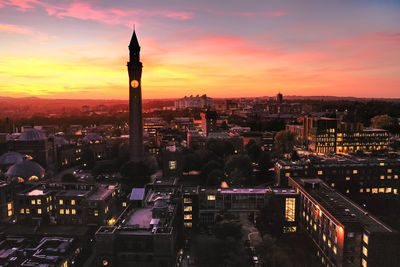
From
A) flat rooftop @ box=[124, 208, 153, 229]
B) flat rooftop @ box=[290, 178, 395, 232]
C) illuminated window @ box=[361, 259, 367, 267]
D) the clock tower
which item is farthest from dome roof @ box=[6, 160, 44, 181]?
illuminated window @ box=[361, 259, 367, 267]

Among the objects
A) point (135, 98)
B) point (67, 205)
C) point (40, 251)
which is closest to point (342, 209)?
point (40, 251)

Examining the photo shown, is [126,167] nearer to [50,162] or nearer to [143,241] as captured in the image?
[50,162]

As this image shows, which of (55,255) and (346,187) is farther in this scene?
(346,187)

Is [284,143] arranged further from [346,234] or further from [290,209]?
[346,234]

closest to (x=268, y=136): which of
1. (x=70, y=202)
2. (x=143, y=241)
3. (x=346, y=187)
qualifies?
(x=346, y=187)

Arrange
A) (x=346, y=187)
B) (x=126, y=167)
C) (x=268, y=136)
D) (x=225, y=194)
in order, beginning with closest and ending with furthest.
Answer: (x=225, y=194), (x=346, y=187), (x=126, y=167), (x=268, y=136)

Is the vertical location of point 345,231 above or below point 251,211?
above

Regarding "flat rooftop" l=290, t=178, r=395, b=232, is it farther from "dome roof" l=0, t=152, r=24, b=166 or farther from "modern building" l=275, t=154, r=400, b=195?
"dome roof" l=0, t=152, r=24, b=166
